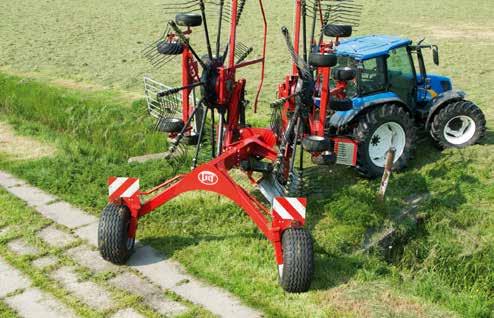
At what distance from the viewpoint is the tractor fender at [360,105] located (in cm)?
785

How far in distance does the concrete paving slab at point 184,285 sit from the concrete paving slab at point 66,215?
39.6 inches

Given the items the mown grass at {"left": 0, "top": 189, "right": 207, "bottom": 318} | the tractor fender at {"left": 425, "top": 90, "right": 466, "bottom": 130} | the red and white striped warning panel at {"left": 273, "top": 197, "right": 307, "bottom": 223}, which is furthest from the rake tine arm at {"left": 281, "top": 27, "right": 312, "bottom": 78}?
the tractor fender at {"left": 425, "top": 90, "right": 466, "bottom": 130}

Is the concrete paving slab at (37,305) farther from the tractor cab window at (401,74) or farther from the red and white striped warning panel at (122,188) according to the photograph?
the tractor cab window at (401,74)

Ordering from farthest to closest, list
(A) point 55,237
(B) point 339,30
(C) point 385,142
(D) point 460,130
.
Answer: (D) point 460,130 < (C) point 385,142 < (B) point 339,30 < (A) point 55,237

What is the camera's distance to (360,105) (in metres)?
7.89

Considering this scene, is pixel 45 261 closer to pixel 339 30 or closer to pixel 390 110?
pixel 339 30

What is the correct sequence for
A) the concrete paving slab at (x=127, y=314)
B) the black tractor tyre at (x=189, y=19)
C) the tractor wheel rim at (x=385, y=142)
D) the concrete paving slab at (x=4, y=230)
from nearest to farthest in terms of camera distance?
the concrete paving slab at (x=127, y=314) < the black tractor tyre at (x=189, y=19) < the concrete paving slab at (x=4, y=230) < the tractor wheel rim at (x=385, y=142)

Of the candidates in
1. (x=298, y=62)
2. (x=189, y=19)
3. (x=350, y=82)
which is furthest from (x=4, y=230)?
(x=350, y=82)

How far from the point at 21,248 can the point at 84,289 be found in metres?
1.17

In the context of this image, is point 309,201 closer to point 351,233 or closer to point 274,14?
point 351,233

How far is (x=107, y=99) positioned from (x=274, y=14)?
467 inches

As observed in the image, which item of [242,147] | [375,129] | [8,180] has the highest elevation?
[242,147]

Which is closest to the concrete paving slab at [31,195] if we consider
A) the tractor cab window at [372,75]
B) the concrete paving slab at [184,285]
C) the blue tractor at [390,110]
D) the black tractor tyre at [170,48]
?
the concrete paving slab at [184,285]

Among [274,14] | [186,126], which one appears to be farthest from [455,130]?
[274,14]
